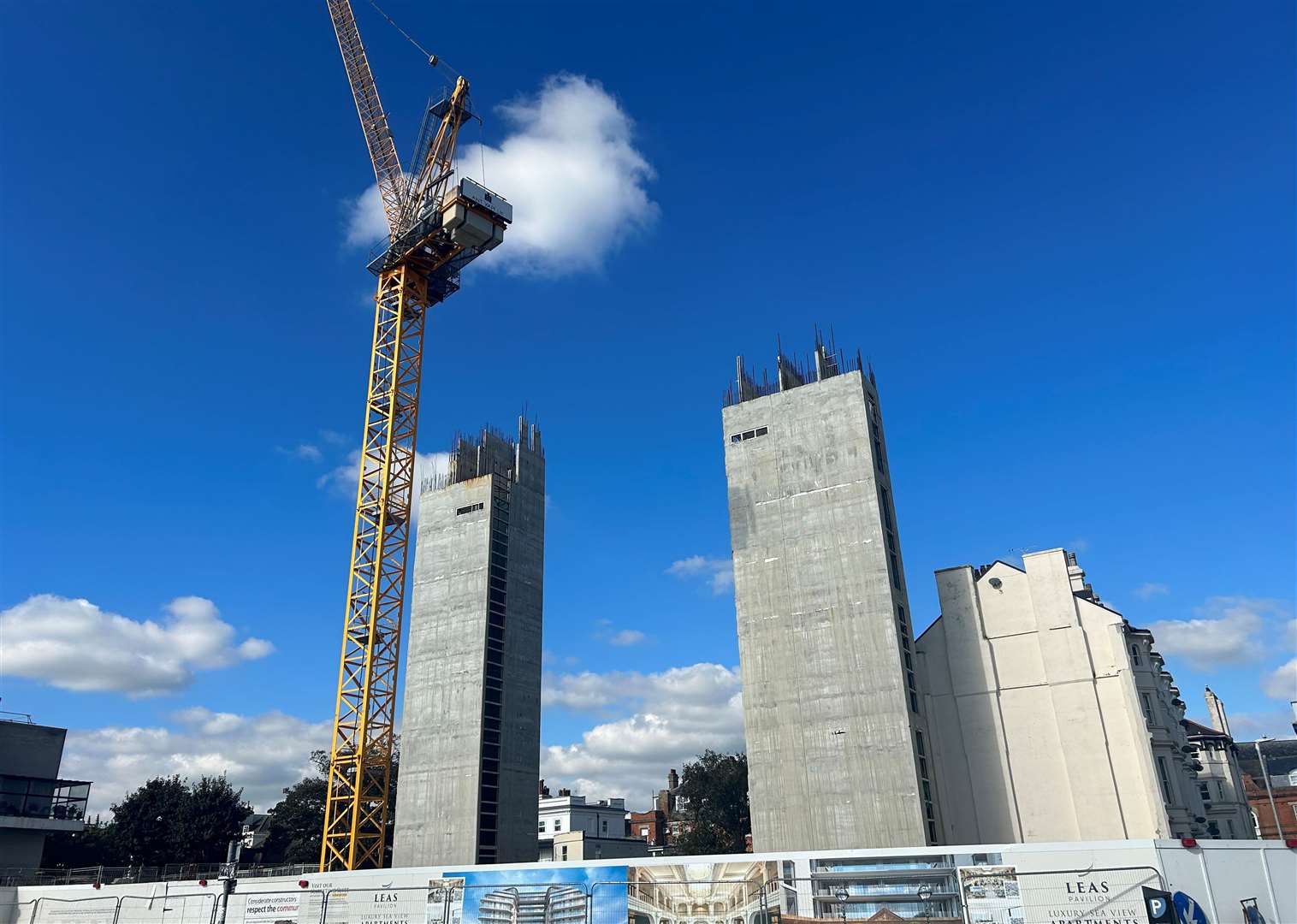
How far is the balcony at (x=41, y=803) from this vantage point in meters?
85.1

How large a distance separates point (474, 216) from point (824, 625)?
45.1 meters

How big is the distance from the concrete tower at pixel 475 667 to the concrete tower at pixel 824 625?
2660cm

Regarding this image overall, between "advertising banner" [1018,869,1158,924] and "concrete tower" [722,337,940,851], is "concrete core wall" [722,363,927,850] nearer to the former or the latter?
"concrete tower" [722,337,940,851]

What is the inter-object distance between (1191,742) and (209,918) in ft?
278

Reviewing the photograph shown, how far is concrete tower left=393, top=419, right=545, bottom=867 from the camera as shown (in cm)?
7694

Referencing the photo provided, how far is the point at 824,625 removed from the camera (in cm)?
6116

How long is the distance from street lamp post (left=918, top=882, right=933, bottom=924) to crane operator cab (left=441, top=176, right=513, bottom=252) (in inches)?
2448

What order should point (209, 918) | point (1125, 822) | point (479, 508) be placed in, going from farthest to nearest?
point (479, 508)
point (1125, 822)
point (209, 918)

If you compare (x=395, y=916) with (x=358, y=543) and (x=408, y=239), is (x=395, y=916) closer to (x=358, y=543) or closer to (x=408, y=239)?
(x=358, y=543)

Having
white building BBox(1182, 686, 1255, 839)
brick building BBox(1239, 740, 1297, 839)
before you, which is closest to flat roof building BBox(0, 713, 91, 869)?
white building BBox(1182, 686, 1255, 839)

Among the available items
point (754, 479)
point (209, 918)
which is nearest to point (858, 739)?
point (754, 479)

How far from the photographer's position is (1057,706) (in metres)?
59.2

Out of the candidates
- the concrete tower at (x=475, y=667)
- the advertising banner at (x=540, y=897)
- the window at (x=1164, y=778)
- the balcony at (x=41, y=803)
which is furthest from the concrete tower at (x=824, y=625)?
the balcony at (x=41, y=803)

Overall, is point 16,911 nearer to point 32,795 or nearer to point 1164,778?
point 32,795
